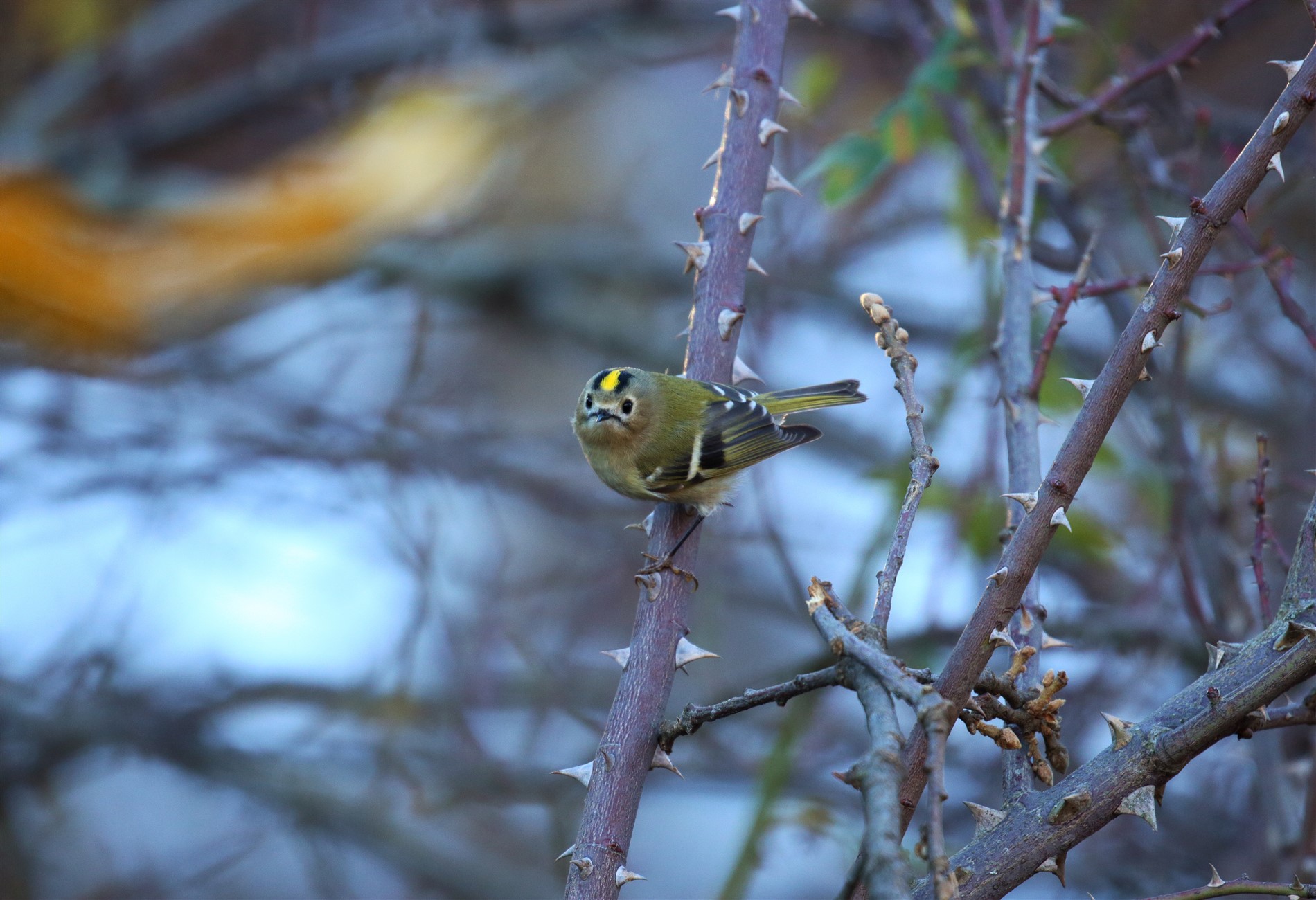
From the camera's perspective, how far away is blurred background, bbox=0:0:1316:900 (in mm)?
2729

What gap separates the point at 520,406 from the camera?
289 inches

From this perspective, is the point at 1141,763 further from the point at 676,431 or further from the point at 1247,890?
the point at 676,431

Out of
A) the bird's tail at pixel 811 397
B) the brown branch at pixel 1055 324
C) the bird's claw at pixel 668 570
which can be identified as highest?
the bird's tail at pixel 811 397

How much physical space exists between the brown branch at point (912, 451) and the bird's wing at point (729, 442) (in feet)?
5.31

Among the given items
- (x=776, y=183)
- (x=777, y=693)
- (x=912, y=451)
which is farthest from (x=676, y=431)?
(x=777, y=693)

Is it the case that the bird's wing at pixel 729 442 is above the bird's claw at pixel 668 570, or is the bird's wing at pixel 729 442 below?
above

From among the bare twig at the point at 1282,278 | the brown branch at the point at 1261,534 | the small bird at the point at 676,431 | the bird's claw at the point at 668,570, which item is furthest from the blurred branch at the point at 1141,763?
the small bird at the point at 676,431

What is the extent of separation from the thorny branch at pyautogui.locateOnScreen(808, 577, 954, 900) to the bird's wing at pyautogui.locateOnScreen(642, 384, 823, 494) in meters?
1.96

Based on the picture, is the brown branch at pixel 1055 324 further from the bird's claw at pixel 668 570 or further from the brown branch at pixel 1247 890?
the brown branch at pixel 1247 890

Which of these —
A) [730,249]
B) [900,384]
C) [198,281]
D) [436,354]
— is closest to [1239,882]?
[900,384]

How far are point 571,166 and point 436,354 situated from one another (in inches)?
81.3

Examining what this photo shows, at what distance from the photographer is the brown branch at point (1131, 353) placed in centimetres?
108

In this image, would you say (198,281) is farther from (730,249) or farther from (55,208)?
(730,249)

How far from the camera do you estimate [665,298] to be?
5926mm
